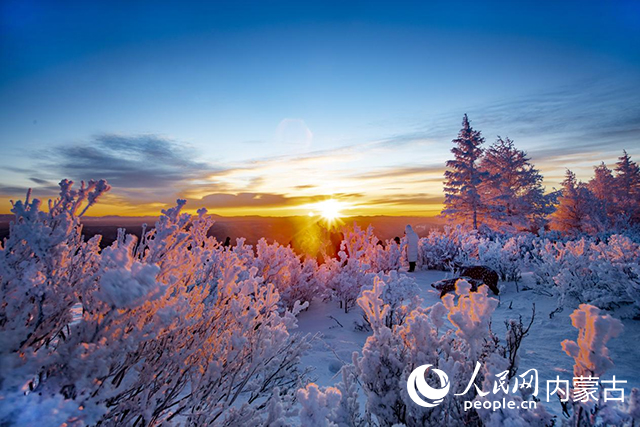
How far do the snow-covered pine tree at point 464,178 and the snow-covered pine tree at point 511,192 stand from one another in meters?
0.97

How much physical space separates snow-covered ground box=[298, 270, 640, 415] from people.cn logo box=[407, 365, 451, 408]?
1245 mm

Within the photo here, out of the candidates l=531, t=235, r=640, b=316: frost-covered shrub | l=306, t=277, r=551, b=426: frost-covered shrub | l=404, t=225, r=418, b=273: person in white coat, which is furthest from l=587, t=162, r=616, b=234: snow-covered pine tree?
l=306, t=277, r=551, b=426: frost-covered shrub

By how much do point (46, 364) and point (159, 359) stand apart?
29.8 inches

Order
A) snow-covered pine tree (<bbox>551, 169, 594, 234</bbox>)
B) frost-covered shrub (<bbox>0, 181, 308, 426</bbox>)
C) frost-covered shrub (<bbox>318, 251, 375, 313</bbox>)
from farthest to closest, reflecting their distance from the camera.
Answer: snow-covered pine tree (<bbox>551, 169, 594, 234</bbox>) < frost-covered shrub (<bbox>318, 251, 375, 313</bbox>) < frost-covered shrub (<bbox>0, 181, 308, 426</bbox>)

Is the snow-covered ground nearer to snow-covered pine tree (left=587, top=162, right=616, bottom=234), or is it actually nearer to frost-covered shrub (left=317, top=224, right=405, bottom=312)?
frost-covered shrub (left=317, top=224, right=405, bottom=312)

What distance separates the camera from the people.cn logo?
1.93 m

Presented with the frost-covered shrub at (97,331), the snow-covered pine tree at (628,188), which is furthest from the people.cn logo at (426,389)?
the snow-covered pine tree at (628,188)

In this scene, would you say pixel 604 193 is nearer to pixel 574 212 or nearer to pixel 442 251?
pixel 574 212

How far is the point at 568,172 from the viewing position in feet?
101

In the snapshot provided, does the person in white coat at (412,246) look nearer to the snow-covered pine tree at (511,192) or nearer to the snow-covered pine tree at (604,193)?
the snow-covered pine tree at (511,192)

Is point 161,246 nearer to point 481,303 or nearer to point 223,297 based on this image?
point 223,297

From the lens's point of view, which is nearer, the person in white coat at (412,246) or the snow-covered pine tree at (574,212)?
the person in white coat at (412,246)

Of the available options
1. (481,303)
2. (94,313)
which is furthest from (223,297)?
(481,303)

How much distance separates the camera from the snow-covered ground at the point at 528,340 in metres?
4.05
